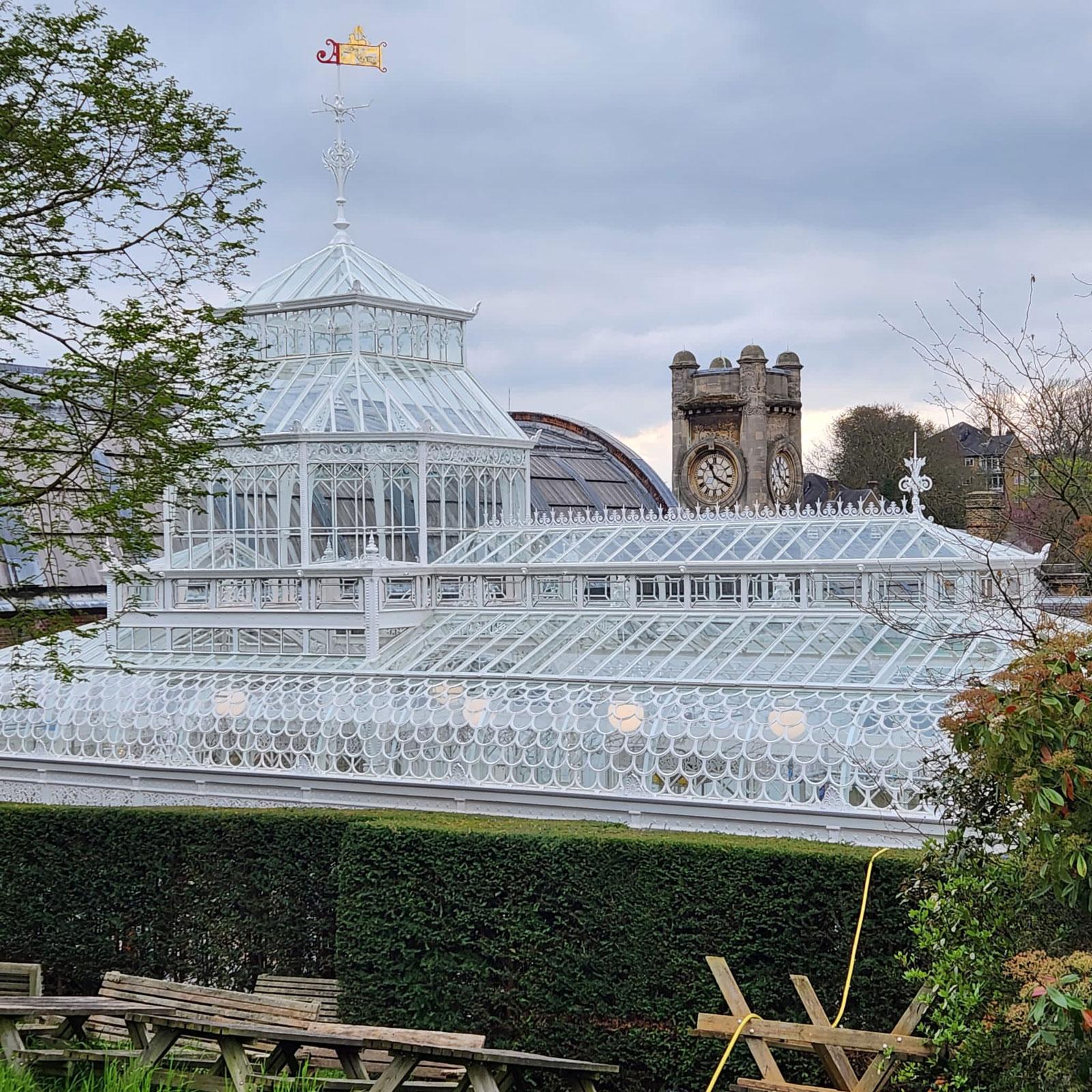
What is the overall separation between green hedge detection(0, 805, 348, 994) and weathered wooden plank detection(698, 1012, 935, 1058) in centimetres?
474

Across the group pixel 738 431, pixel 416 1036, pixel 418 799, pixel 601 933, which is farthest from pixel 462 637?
pixel 738 431

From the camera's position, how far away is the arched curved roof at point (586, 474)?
33.9m

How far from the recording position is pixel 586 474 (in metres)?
36.0

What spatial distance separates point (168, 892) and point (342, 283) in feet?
39.9

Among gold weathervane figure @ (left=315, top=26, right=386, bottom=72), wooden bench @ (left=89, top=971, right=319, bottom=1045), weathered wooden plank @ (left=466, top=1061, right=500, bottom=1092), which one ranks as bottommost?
wooden bench @ (left=89, top=971, right=319, bottom=1045)

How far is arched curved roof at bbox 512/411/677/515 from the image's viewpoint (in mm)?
33938

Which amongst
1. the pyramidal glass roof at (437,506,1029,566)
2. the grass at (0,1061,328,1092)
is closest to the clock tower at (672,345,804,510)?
the pyramidal glass roof at (437,506,1029,566)

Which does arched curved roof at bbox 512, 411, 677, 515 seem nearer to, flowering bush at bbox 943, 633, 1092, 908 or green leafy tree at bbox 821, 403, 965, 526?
green leafy tree at bbox 821, 403, 965, 526

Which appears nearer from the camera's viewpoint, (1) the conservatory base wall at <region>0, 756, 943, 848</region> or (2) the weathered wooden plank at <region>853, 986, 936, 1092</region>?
(2) the weathered wooden plank at <region>853, 986, 936, 1092</region>

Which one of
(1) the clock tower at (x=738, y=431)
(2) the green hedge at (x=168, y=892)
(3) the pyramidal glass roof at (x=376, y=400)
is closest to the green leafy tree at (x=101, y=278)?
(2) the green hedge at (x=168, y=892)

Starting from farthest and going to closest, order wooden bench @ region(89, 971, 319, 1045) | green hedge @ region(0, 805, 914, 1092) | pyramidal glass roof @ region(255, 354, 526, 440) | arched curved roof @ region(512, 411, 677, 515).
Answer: arched curved roof @ region(512, 411, 677, 515) < pyramidal glass roof @ region(255, 354, 526, 440) < wooden bench @ region(89, 971, 319, 1045) < green hedge @ region(0, 805, 914, 1092)

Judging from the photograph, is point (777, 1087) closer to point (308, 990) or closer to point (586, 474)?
point (308, 990)

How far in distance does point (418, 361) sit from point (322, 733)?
8099 millimetres

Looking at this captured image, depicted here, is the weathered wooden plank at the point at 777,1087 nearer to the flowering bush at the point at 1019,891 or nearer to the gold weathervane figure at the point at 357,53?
the flowering bush at the point at 1019,891
